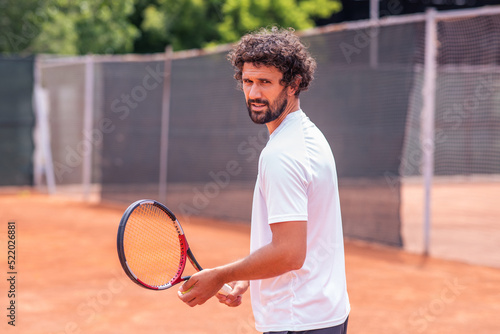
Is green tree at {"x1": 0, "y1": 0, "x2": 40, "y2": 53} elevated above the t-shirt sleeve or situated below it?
above

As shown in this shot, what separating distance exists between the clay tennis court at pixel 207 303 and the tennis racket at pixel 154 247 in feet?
6.73

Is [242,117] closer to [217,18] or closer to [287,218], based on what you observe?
[287,218]

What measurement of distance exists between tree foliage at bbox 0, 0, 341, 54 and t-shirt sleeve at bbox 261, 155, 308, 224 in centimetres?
1374

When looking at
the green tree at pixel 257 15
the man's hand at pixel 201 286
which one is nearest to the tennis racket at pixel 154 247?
the man's hand at pixel 201 286

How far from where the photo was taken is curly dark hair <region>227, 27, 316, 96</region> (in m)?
2.24

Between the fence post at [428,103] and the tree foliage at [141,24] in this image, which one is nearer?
the fence post at [428,103]

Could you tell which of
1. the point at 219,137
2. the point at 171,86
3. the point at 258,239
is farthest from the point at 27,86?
the point at 258,239

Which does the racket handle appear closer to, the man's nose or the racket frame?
the racket frame

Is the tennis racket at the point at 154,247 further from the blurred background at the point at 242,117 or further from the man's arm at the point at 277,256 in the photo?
the blurred background at the point at 242,117

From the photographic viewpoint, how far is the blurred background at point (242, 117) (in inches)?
335

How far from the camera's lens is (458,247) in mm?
8617

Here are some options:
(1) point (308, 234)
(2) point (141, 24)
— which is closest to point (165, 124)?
(1) point (308, 234)

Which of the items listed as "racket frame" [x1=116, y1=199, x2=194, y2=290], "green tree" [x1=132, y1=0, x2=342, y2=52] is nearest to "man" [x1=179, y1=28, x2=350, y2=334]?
"racket frame" [x1=116, y1=199, x2=194, y2=290]

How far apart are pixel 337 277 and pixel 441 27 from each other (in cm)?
1055
